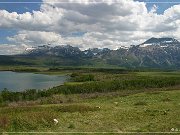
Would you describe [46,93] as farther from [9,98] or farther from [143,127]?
[143,127]

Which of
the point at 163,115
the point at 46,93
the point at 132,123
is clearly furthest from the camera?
the point at 46,93

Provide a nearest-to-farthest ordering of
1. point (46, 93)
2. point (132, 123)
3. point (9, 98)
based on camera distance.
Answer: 1. point (132, 123)
2. point (9, 98)
3. point (46, 93)

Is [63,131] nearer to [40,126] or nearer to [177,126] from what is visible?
[40,126]

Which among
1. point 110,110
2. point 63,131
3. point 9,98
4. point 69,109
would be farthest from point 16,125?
point 9,98

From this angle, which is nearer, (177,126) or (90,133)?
(90,133)

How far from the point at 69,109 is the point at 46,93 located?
162ft

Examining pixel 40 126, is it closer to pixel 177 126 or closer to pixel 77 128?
pixel 77 128

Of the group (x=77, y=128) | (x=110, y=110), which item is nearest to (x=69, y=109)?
(x=110, y=110)

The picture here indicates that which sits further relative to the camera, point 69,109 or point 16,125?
point 69,109

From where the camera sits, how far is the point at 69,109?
33.2 metres

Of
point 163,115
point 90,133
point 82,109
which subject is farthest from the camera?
point 82,109

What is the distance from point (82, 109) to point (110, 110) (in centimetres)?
318

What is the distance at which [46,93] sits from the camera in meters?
81.7

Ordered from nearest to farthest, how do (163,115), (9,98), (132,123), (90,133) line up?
(90,133) < (132,123) < (163,115) < (9,98)
